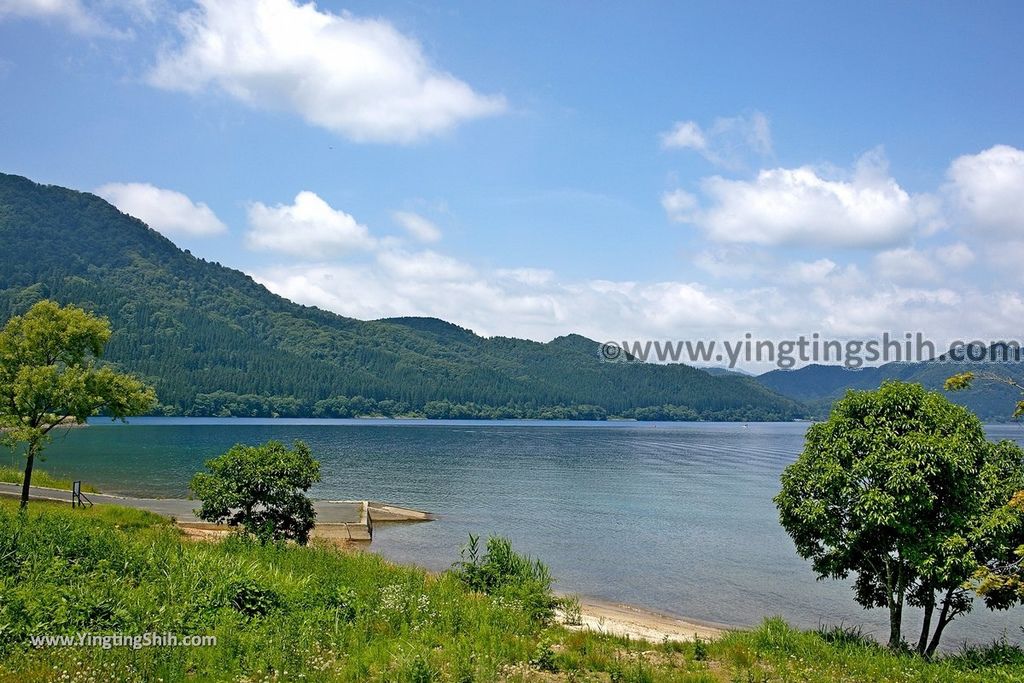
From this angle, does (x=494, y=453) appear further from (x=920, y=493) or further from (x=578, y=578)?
(x=920, y=493)

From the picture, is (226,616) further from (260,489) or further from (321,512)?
(321,512)

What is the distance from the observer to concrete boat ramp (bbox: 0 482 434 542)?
129 feet

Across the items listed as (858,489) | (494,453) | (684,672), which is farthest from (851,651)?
(494,453)

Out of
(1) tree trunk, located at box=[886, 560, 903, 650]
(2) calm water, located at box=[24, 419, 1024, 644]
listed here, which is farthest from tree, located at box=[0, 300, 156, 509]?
(1) tree trunk, located at box=[886, 560, 903, 650]

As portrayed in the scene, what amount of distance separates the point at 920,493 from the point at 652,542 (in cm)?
3244

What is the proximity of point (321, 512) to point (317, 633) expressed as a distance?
35.6m

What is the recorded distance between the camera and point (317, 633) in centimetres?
1420

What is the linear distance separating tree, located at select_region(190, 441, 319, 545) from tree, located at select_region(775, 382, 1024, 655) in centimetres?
1817

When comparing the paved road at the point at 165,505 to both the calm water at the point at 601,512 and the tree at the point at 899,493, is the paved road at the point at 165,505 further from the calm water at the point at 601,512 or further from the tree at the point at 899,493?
the tree at the point at 899,493

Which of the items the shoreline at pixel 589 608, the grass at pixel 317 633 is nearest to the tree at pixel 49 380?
the shoreline at pixel 589 608

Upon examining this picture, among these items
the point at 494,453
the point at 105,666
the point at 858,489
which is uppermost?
the point at 858,489

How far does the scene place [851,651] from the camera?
17047mm

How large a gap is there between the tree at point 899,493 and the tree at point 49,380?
1181 inches

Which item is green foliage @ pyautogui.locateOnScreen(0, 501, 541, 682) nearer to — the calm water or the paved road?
the calm water
